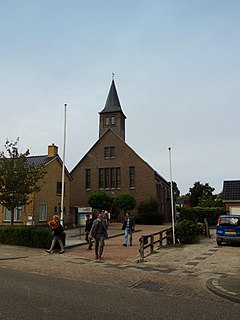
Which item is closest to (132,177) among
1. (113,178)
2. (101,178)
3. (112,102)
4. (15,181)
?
(113,178)

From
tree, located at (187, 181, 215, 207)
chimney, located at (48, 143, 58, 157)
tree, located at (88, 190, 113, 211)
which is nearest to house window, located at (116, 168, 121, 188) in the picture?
tree, located at (88, 190, 113, 211)

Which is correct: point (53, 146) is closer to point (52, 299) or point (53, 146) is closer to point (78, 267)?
point (78, 267)

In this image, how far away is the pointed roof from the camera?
53125 mm

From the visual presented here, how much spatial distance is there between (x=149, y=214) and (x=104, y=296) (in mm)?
35106

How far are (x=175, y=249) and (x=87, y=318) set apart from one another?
436 inches

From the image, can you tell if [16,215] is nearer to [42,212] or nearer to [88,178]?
[42,212]

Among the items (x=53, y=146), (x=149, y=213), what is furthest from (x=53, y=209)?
(x=149, y=213)

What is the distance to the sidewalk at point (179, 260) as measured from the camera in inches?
340

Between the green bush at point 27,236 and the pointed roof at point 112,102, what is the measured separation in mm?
37531

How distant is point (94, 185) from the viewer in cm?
4694

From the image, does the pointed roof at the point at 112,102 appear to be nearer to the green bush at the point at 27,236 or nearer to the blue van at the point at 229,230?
the blue van at the point at 229,230

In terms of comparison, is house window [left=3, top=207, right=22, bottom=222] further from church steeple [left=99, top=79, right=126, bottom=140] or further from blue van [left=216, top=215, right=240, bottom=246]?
church steeple [left=99, top=79, right=126, bottom=140]

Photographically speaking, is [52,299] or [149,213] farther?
[149,213]

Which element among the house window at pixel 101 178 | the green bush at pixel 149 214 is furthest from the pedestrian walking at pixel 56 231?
the house window at pixel 101 178
